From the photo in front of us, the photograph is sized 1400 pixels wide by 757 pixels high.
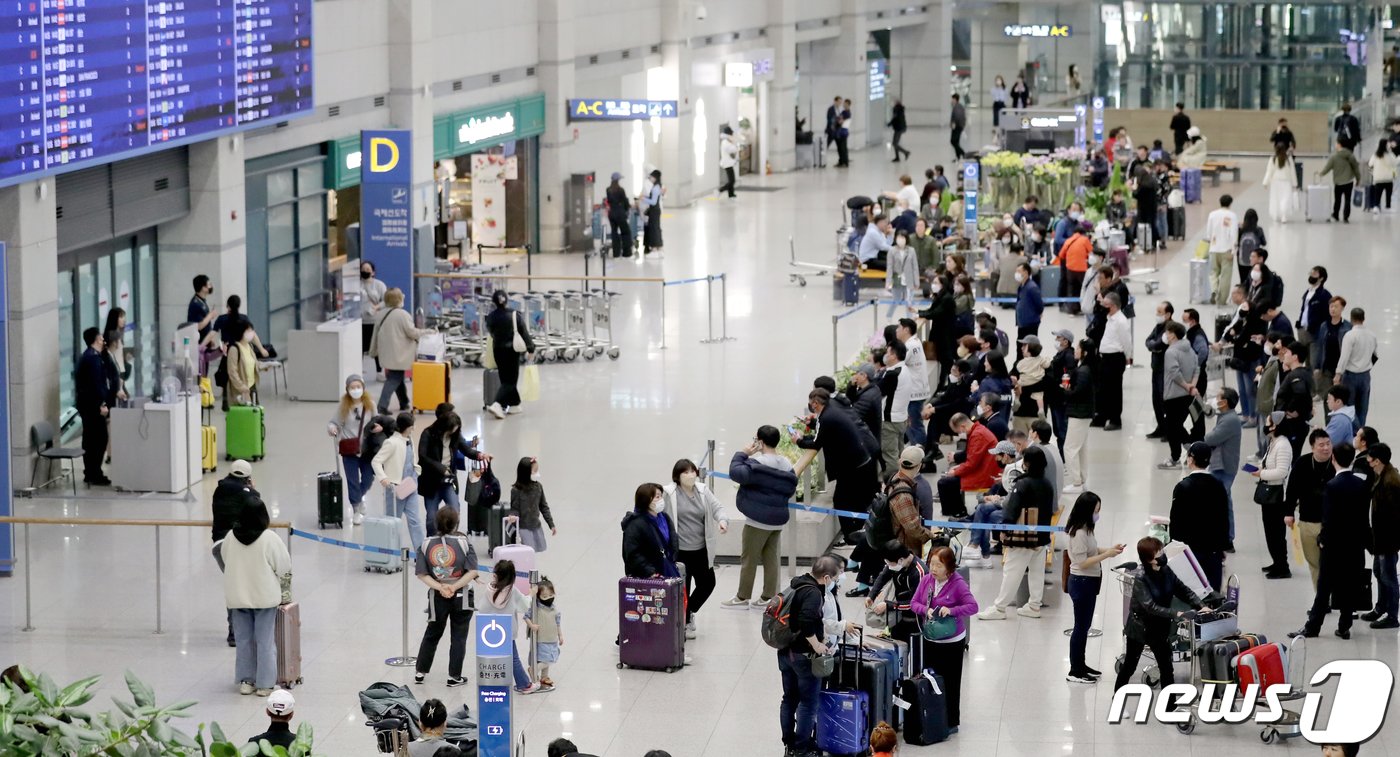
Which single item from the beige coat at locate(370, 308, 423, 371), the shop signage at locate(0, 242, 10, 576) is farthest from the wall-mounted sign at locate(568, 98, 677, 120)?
the shop signage at locate(0, 242, 10, 576)

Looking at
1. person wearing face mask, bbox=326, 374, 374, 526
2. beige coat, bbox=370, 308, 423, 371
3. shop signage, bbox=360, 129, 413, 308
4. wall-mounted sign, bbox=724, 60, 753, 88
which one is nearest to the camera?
person wearing face mask, bbox=326, 374, 374, 526

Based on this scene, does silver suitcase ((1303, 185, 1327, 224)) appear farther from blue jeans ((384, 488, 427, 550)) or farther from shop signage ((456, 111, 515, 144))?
blue jeans ((384, 488, 427, 550))

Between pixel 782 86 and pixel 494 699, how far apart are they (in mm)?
37763

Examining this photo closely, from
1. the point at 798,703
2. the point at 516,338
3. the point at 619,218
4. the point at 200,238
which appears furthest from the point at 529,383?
the point at 619,218

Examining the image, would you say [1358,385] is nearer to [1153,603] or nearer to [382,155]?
[1153,603]

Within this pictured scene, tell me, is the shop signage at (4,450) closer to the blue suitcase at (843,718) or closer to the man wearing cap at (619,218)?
the blue suitcase at (843,718)

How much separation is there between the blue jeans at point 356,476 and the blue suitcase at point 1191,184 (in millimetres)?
26081

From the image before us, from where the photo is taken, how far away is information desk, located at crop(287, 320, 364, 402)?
22297mm

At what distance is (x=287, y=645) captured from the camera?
500 inches

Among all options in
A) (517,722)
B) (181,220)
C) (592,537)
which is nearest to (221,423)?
(181,220)

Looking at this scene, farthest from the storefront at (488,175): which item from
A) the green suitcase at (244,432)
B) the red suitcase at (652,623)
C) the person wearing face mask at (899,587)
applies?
the person wearing face mask at (899,587)

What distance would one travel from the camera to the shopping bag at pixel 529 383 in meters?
21.9

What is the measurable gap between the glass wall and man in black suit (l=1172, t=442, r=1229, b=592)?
10.8 m

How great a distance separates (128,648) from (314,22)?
41.1 feet
